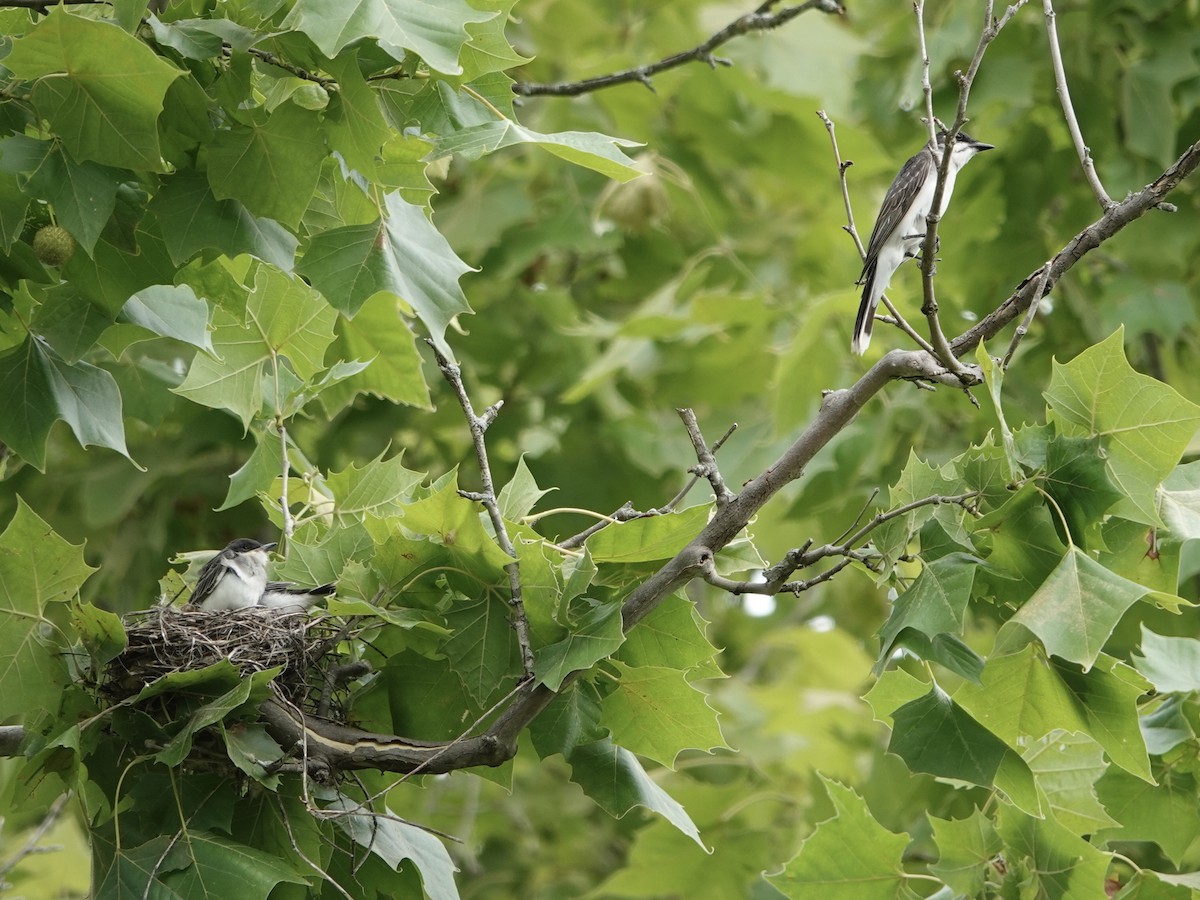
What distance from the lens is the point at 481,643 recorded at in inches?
126

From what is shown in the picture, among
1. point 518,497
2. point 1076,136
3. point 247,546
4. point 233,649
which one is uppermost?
point 1076,136

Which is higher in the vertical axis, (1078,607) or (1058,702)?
(1078,607)

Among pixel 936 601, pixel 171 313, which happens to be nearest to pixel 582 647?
pixel 936 601

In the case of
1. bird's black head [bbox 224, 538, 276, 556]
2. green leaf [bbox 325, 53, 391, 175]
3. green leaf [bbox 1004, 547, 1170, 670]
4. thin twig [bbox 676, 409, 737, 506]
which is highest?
green leaf [bbox 325, 53, 391, 175]

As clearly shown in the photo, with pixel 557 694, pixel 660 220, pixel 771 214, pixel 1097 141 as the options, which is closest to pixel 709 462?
pixel 557 694

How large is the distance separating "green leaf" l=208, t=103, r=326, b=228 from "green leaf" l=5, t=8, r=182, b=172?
0.17 m

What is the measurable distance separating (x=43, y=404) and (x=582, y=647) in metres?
1.55

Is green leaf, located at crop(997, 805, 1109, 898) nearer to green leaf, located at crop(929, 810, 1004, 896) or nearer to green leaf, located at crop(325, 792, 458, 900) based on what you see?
green leaf, located at crop(929, 810, 1004, 896)

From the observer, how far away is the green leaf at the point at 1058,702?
116 inches

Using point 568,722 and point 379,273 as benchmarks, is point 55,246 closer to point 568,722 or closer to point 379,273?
point 379,273

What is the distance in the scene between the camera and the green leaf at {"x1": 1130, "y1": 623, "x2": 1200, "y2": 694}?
3.65 m

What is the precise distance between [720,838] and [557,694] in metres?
3.83

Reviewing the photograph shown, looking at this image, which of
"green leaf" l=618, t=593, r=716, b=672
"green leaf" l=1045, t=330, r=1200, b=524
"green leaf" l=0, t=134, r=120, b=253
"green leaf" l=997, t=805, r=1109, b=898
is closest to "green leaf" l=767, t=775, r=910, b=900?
"green leaf" l=997, t=805, r=1109, b=898

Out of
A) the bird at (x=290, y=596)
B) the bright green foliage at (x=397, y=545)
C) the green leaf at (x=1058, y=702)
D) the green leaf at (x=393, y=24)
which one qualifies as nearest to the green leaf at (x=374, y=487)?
the bright green foliage at (x=397, y=545)
